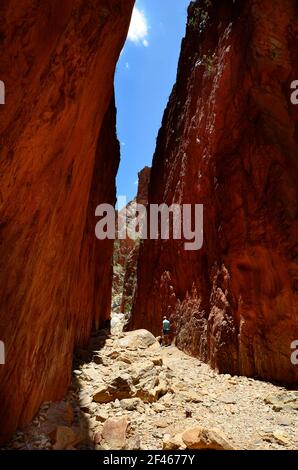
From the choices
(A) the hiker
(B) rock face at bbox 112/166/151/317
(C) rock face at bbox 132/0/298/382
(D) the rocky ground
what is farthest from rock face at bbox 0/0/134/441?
(B) rock face at bbox 112/166/151/317

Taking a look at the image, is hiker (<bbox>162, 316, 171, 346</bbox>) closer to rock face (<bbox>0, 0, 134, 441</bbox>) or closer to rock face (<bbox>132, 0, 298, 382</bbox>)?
rock face (<bbox>132, 0, 298, 382</bbox>)

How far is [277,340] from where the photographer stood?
26.2 feet

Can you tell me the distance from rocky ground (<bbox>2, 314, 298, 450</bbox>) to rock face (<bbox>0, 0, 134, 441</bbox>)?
0.45 m

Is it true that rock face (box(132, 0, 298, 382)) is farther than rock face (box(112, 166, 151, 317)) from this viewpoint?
No

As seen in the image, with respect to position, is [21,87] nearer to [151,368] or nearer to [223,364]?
[151,368]

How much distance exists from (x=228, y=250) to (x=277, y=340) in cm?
263

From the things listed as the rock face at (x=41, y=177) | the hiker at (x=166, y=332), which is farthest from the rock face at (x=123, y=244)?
the rock face at (x=41, y=177)

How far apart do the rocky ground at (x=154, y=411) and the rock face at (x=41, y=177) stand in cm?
45

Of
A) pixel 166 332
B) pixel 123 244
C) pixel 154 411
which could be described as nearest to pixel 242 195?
pixel 154 411

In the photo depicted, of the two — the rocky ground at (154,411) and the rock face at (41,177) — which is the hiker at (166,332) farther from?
the rock face at (41,177)

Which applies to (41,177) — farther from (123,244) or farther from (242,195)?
(123,244)

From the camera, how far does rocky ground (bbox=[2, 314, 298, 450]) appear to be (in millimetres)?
4645
